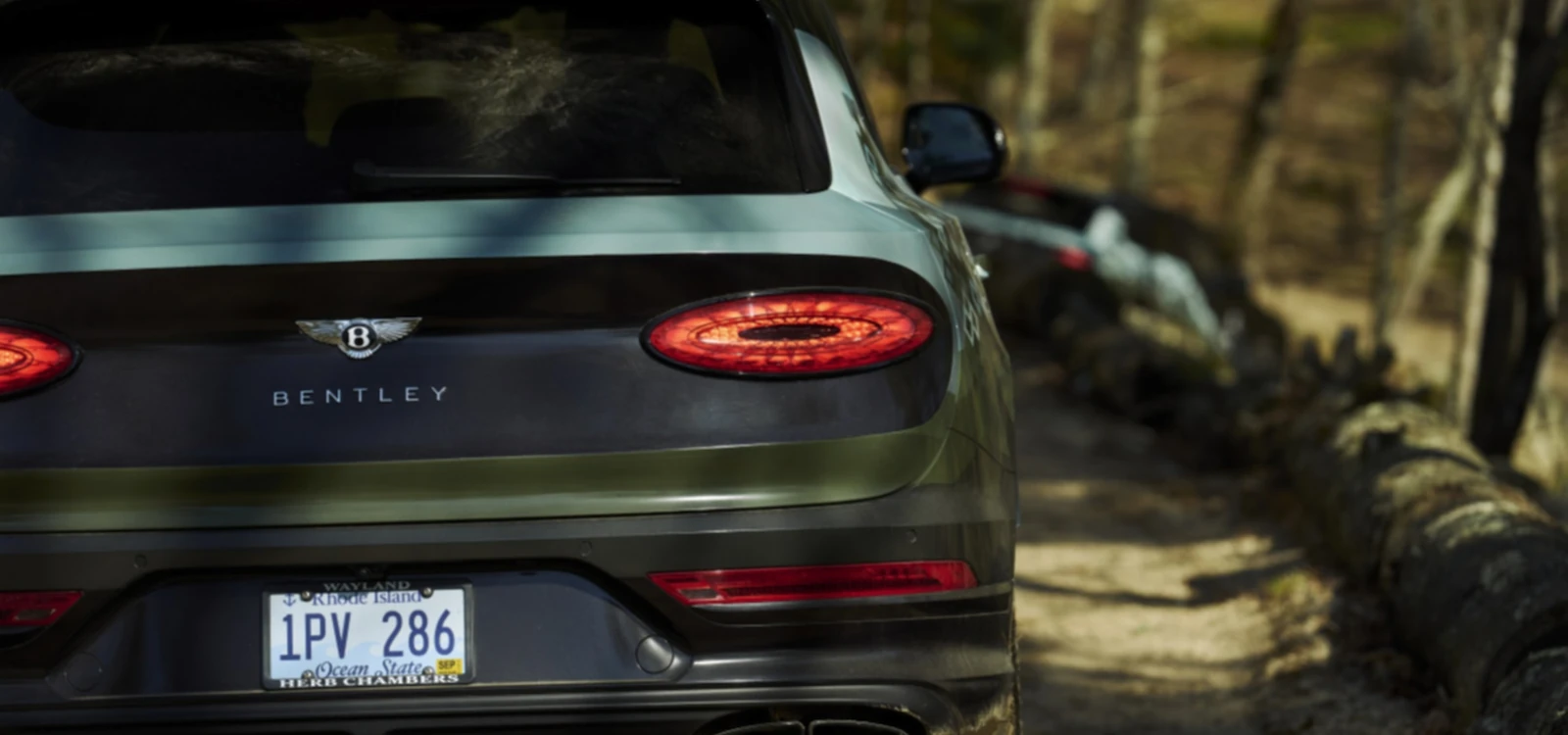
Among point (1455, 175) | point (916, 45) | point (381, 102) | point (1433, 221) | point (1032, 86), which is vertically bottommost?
point (1433, 221)

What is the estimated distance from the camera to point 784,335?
3.16 meters

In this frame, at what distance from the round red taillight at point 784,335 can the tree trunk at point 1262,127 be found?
1013 inches

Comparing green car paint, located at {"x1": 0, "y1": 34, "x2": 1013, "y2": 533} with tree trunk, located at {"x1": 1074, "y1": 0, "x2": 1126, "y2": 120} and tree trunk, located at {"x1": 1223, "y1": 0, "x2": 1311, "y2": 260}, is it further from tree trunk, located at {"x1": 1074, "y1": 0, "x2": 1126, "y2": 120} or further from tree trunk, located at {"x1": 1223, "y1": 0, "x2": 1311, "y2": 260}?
tree trunk, located at {"x1": 1074, "y1": 0, "x2": 1126, "y2": 120}

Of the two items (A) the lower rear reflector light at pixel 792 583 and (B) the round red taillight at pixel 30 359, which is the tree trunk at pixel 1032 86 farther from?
(B) the round red taillight at pixel 30 359

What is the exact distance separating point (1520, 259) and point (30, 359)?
24.2 feet

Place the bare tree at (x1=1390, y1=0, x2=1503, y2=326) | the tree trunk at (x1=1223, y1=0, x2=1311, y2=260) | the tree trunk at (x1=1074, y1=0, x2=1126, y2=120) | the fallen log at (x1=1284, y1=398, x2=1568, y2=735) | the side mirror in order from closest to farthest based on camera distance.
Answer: the side mirror < the fallen log at (x1=1284, y1=398, x2=1568, y2=735) < the bare tree at (x1=1390, y1=0, x2=1503, y2=326) < the tree trunk at (x1=1223, y1=0, x2=1311, y2=260) < the tree trunk at (x1=1074, y1=0, x2=1126, y2=120)

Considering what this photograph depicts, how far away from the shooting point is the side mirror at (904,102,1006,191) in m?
4.55

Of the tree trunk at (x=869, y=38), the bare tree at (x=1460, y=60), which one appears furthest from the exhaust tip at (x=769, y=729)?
the tree trunk at (x=869, y=38)

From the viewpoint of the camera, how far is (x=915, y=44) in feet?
140

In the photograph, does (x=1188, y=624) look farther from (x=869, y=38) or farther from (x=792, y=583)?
(x=869, y=38)

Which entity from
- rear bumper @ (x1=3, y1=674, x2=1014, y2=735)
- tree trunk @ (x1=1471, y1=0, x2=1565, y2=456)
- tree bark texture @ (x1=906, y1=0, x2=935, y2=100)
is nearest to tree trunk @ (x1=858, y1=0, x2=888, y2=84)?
tree bark texture @ (x1=906, y1=0, x2=935, y2=100)

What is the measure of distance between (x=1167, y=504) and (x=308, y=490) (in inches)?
259

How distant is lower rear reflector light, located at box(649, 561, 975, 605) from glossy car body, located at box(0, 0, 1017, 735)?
15mm

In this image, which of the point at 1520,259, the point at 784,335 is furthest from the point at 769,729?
the point at 1520,259
